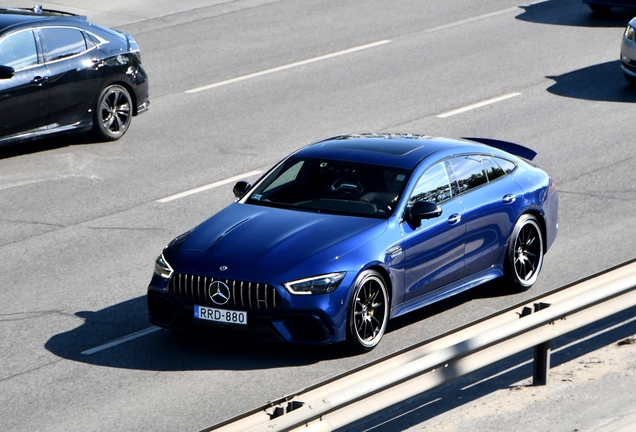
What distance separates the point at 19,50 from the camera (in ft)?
51.0

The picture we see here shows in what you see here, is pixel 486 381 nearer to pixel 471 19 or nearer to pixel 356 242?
pixel 356 242

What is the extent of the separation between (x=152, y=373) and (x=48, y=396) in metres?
0.80

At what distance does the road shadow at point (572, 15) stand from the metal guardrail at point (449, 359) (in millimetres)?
15015

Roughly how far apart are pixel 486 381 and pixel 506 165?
3.01 m

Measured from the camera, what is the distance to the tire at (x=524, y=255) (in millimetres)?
10516

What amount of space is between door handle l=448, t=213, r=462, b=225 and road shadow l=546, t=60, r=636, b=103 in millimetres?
8686

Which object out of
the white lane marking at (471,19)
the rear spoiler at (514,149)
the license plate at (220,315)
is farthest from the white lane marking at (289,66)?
the license plate at (220,315)

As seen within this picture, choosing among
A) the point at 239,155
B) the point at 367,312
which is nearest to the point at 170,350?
the point at 367,312

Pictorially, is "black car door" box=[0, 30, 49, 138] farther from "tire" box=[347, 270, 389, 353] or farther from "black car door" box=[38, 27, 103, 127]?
"tire" box=[347, 270, 389, 353]

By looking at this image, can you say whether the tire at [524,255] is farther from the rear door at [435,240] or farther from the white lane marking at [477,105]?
the white lane marking at [477,105]

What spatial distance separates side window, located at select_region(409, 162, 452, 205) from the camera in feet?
32.2

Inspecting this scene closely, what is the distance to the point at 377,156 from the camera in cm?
1007

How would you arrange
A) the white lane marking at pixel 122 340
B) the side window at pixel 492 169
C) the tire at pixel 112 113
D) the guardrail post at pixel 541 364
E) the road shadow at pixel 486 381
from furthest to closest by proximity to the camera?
the tire at pixel 112 113, the side window at pixel 492 169, the white lane marking at pixel 122 340, the guardrail post at pixel 541 364, the road shadow at pixel 486 381

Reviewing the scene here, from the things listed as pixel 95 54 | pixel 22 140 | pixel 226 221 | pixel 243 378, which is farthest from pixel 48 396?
pixel 95 54
